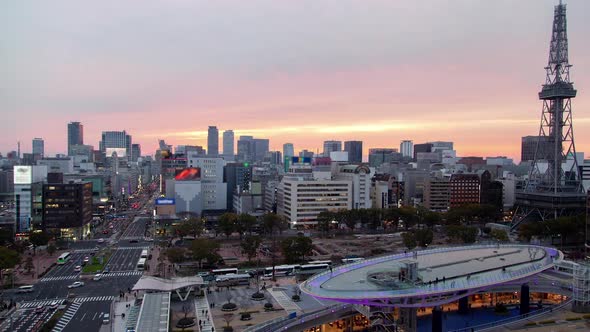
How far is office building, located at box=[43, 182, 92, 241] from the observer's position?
261 feet

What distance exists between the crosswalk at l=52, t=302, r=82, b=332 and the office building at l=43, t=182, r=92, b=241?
41198 millimetres

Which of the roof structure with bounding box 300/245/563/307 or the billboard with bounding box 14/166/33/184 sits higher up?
the billboard with bounding box 14/166/33/184

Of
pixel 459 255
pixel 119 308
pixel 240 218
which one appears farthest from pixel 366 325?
pixel 240 218

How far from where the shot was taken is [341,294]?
30125 millimetres

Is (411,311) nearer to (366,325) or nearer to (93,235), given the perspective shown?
(366,325)

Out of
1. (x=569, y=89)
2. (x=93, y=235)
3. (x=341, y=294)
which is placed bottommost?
(x=93, y=235)

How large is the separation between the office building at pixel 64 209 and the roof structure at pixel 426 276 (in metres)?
61.1

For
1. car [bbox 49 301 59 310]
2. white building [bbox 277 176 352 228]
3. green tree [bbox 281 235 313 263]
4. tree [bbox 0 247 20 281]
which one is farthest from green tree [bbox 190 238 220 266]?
white building [bbox 277 176 352 228]

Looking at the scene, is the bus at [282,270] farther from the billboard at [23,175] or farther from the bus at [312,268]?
the billboard at [23,175]

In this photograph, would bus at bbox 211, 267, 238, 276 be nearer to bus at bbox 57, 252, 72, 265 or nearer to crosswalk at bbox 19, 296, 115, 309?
crosswalk at bbox 19, 296, 115, 309

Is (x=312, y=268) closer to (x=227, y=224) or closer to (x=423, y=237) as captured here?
(x=423, y=237)

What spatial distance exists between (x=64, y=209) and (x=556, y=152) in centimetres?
8873

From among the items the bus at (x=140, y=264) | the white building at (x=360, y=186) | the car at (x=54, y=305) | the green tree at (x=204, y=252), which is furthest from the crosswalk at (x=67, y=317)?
the white building at (x=360, y=186)

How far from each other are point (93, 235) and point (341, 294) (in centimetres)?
6947
